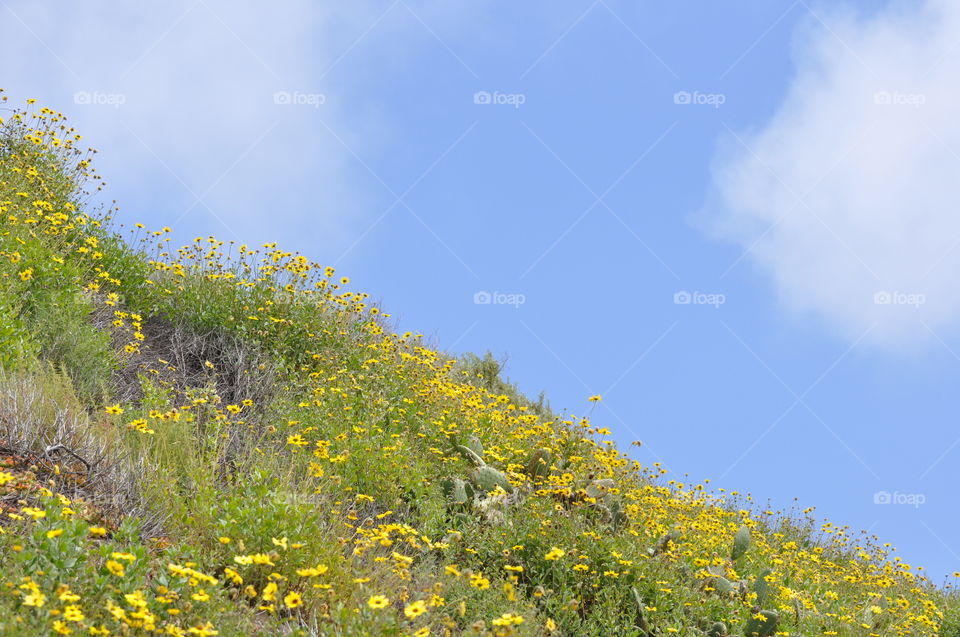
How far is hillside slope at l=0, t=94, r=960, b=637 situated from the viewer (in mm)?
4199

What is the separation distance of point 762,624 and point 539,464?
234cm

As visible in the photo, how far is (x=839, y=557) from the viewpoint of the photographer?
36.0 feet

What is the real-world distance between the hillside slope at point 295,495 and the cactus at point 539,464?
0.10 ft

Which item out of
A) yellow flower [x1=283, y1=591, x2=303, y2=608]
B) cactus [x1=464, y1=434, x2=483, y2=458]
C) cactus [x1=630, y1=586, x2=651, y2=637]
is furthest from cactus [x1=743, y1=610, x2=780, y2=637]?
yellow flower [x1=283, y1=591, x2=303, y2=608]

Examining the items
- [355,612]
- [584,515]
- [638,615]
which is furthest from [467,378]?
[355,612]

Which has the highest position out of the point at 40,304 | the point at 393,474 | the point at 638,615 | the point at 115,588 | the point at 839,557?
the point at 839,557

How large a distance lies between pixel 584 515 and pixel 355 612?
2.95 metres

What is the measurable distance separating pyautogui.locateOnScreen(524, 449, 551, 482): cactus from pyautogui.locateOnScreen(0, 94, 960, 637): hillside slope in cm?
3

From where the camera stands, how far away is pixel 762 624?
245 inches

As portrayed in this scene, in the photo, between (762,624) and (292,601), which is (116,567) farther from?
(762,624)

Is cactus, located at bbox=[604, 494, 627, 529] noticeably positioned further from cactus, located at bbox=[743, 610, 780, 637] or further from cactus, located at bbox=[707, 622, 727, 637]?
cactus, located at bbox=[743, 610, 780, 637]

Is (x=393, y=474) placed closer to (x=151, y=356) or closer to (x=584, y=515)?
(x=584, y=515)

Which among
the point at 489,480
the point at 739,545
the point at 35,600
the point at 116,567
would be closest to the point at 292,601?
the point at 116,567

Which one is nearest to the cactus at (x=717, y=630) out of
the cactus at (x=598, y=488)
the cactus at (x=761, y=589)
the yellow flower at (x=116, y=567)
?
→ the cactus at (x=761, y=589)
